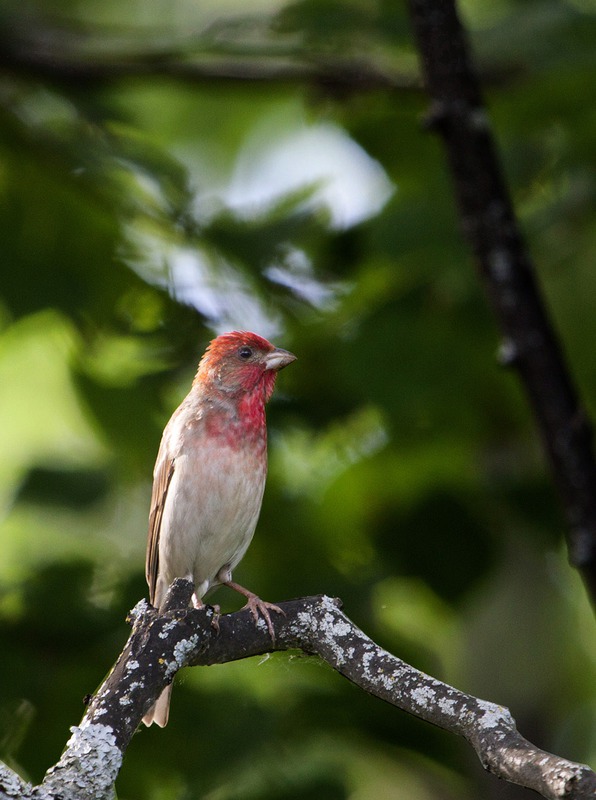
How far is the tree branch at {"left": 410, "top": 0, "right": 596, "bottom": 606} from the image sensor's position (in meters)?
5.72

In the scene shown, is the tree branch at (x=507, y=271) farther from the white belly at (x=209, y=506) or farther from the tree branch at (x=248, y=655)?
the tree branch at (x=248, y=655)

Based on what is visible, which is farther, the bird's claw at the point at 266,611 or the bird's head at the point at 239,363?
the bird's head at the point at 239,363

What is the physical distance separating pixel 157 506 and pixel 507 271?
7.29 feet

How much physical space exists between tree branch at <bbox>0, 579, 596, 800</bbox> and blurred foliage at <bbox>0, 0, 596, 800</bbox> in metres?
2.57

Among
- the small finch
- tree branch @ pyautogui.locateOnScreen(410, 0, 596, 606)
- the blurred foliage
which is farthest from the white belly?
tree branch @ pyautogui.locateOnScreen(410, 0, 596, 606)

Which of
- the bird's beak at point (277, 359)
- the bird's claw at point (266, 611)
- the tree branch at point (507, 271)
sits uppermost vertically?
the tree branch at point (507, 271)

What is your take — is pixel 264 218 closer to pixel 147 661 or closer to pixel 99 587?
pixel 99 587

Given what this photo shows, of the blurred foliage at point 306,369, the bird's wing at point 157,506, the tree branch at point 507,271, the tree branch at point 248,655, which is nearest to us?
the tree branch at point 248,655

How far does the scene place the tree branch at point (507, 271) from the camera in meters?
5.72

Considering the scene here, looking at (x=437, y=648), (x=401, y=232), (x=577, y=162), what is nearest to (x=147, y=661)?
(x=401, y=232)

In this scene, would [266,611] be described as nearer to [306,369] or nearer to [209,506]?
[209,506]

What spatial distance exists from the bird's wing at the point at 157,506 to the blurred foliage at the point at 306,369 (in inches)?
35.8

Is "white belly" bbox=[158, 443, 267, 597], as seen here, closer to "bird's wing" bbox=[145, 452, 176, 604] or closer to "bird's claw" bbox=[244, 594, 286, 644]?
"bird's wing" bbox=[145, 452, 176, 604]

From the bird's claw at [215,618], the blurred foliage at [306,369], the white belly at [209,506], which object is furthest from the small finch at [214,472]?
the bird's claw at [215,618]
